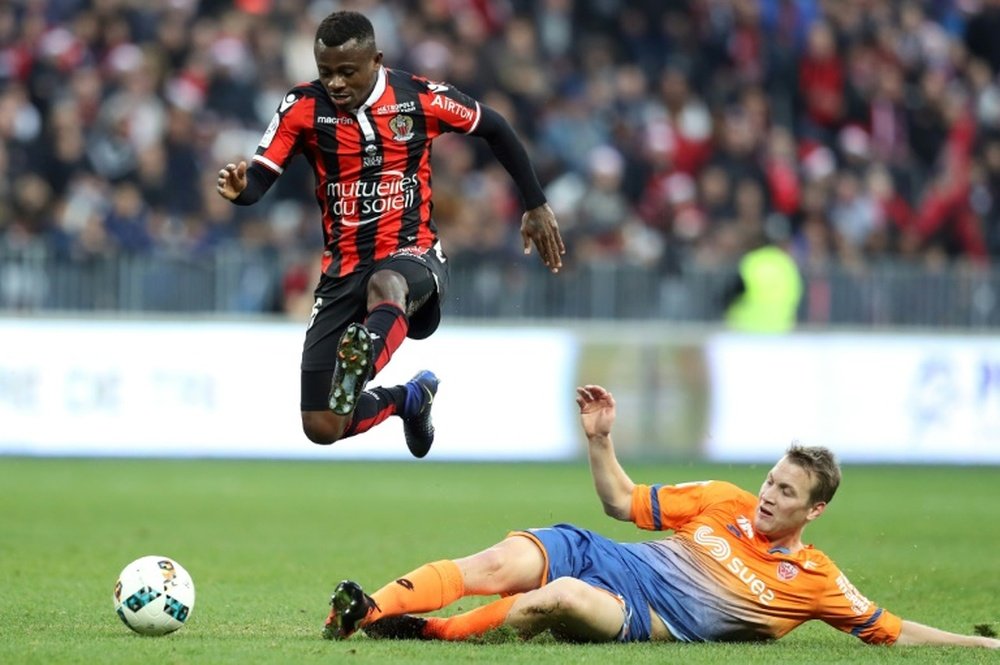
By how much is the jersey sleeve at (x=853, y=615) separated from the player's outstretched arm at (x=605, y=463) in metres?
0.83

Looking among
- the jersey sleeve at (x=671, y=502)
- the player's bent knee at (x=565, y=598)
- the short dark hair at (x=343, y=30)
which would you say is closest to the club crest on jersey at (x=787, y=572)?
the jersey sleeve at (x=671, y=502)

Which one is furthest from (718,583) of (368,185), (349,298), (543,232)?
(368,185)

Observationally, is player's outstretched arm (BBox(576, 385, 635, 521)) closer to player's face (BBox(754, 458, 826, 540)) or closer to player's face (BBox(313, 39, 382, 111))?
player's face (BBox(754, 458, 826, 540))

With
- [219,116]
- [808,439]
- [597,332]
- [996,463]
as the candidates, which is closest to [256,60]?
[219,116]

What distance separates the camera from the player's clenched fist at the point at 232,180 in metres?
7.61

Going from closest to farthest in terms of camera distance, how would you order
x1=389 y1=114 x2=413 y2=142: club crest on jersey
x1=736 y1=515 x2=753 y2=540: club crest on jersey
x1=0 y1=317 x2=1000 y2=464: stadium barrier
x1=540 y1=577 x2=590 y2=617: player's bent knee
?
x1=540 y1=577 x2=590 y2=617: player's bent knee → x1=736 y1=515 x2=753 y2=540: club crest on jersey → x1=389 y1=114 x2=413 y2=142: club crest on jersey → x1=0 y1=317 x2=1000 y2=464: stadium barrier

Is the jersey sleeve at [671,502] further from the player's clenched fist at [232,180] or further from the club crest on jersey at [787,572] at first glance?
the player's clenched fist at [232,180]

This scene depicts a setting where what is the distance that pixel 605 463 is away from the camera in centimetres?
705

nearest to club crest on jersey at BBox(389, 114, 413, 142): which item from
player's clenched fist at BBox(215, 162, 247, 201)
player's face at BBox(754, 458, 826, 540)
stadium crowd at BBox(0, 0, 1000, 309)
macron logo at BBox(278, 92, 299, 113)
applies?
macron logo at BBox(278, 92, 299, 113)

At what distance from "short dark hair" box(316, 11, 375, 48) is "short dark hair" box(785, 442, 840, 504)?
2711 mm

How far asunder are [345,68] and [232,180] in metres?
0.79

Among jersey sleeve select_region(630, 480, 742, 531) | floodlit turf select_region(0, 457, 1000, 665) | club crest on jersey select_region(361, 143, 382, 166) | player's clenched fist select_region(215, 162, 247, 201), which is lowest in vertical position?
floodlit turf select_region(0, 457, 1000, 665)

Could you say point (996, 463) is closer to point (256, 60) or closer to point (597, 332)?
point (597, 332)

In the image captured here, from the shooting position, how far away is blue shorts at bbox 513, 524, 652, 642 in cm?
682
